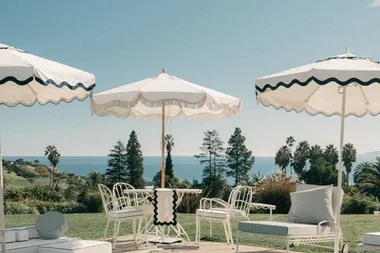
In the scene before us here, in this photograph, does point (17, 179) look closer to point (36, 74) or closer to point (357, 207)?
point (357, 207)

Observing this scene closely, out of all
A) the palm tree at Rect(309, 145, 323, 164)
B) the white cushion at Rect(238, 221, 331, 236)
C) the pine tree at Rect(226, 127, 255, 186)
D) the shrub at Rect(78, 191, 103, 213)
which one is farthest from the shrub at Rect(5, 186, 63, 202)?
the palm tree at Rect(309, 145, 323, 164)

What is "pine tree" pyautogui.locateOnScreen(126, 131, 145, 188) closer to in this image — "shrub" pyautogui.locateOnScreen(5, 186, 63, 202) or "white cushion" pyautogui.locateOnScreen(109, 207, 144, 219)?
"shrub" pyautogui.locateOnScreen(5, 186, 63, 202)

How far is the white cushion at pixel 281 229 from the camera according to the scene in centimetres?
698

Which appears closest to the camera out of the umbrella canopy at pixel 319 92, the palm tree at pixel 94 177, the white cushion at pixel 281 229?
the umbrella canopy at pixel 319 92

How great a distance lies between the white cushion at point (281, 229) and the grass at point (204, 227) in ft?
3.90

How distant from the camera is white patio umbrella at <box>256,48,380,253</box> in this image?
6176 mm

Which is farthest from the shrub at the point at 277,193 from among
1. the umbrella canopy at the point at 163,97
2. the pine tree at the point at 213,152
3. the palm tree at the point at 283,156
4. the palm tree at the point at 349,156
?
the palm tree at the point at 349,156

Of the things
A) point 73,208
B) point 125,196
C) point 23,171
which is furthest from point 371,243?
point 23,171

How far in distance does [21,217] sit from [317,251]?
7831 millimetres

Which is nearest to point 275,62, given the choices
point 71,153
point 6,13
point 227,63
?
point 227,63

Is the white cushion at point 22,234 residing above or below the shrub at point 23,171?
above

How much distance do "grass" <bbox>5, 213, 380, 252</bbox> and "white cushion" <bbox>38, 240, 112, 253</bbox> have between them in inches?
123

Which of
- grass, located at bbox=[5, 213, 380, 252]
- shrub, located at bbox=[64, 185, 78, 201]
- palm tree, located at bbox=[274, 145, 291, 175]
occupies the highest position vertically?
palm tree, located at bbox=[274, 145, 291, 175]

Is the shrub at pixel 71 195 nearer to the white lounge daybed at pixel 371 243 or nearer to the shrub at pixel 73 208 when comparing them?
the shrub at pixel 73 208
